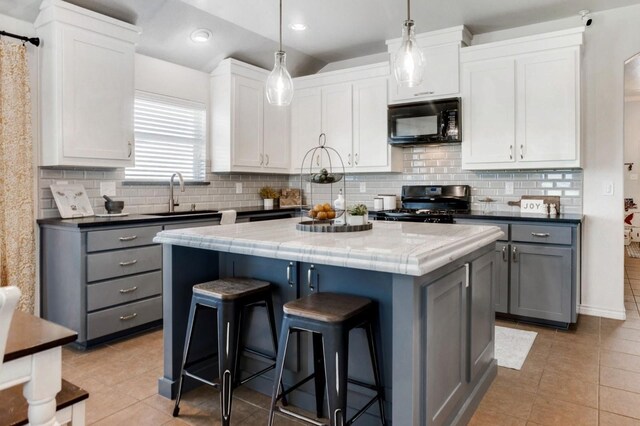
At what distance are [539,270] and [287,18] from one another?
3.20m

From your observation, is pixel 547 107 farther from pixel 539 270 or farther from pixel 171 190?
pixel 171 190

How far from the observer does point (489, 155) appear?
13.6 ft

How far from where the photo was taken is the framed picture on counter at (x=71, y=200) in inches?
136

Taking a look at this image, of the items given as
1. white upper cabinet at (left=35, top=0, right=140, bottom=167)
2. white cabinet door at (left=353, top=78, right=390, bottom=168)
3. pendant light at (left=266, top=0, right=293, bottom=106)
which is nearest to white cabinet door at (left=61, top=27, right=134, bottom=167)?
white upper cabinet at (left=35, top=0, right=140, bottom=167)

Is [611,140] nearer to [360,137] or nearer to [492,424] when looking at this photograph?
[360,137]

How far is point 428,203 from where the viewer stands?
4.75 m

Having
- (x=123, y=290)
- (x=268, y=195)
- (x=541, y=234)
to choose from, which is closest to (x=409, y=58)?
(x=541, y=234)

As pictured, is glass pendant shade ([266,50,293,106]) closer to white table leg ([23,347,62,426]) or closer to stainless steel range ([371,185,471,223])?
white table leg ([23,347,62,426])

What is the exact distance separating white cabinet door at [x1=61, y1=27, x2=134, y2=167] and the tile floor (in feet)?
5.00

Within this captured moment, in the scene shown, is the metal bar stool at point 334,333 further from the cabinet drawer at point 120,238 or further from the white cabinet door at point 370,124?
the white cabinet door at point 370,124

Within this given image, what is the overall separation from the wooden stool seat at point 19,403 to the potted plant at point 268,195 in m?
3.95

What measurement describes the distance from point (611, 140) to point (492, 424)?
9.60 ft

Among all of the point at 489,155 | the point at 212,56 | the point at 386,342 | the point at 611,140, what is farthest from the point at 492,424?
the point at 212,56

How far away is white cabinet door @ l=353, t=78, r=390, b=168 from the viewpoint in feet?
15.8
